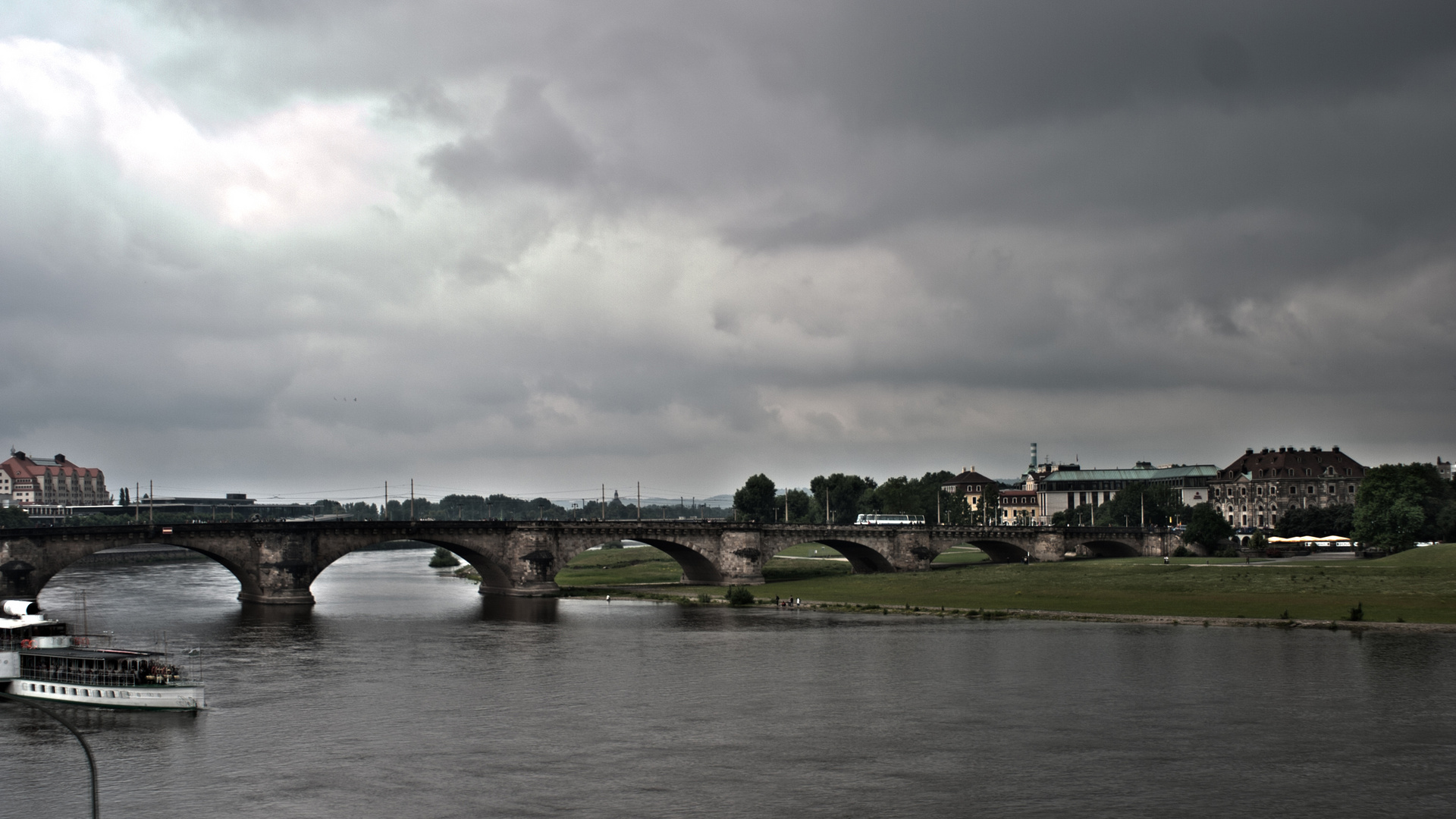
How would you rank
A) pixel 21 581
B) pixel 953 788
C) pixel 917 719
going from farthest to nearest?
pixel 21 581, pixel 917 719, pixel 953 788

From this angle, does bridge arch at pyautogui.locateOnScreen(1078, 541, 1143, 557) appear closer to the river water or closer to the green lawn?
the green lawn

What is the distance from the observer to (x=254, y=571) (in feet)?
351

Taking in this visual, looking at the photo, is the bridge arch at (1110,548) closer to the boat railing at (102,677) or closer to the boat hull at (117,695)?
the boat railing at (102,677)

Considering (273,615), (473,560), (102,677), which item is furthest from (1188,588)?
(102,677)

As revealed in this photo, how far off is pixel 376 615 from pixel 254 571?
16.0 metres

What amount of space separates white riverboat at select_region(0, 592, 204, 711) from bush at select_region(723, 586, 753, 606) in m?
53.5

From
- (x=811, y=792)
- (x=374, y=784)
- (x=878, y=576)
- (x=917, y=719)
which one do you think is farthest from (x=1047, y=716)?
(x=878, y=576)

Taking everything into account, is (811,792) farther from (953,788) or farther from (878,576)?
(878,576)

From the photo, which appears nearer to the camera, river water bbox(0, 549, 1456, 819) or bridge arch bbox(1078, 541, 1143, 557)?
river water bbox(0, 549, 1456, 819)

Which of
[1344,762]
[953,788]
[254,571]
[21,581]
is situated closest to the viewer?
[953,788]

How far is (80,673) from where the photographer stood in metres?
58.7

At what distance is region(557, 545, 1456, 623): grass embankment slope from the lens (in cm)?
8638

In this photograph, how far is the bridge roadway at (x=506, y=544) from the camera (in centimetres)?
9869

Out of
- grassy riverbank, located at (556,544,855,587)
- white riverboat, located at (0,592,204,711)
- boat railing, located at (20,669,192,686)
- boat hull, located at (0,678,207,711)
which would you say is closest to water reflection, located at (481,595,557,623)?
grassy riverbank, located at (556,544,855,587)
